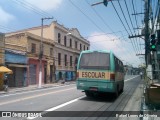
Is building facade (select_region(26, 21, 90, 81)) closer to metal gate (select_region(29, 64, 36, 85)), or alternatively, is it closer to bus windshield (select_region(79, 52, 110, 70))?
metal gate (select_region(29, 64, 36, 85))

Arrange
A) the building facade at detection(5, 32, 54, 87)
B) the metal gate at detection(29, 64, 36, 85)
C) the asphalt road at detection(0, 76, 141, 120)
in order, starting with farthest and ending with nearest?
the metal gate at detection(29, 64, 36, 85) → the building facade at detection(5, 32, 54, 87) → the asphalt road at detection(0, 76, 141, 120)

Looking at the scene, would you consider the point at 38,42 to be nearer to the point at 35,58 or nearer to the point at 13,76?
the point at 35,58

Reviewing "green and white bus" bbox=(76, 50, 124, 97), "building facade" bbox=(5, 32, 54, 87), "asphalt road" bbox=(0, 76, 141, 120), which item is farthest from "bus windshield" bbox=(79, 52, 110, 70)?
"building facade" bbox=(5, 32, 54, 87)

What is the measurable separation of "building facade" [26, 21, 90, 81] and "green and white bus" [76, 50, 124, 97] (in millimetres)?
33392

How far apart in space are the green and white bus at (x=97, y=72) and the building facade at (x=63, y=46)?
110 feet

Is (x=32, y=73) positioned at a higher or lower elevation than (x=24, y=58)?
lower

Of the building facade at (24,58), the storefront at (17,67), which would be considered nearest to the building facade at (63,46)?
the building facade at (24,58)

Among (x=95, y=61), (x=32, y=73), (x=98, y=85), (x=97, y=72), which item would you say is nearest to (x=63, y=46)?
(x=32, y=73)

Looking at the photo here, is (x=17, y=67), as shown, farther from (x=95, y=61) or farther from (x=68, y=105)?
(x=68, y=105)

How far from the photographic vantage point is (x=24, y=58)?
126ft

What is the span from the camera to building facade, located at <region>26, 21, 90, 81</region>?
167 feet

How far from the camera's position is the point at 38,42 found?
1716 inches

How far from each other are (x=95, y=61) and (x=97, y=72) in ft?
2.31

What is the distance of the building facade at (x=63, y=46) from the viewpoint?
50.8m
